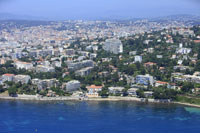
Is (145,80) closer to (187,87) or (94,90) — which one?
(187,87)

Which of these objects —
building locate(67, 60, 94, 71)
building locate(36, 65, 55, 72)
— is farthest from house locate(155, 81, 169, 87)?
building locate(36, 65, 55, 72)

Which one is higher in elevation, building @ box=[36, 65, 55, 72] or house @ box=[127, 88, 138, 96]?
building @ box=[36, 65, 55, 72]

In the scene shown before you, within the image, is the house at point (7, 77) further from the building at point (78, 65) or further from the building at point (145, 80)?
the building at point (145, 80)

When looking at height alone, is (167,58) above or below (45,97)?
above

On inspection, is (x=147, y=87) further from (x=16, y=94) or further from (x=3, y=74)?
(x=3, y=74)

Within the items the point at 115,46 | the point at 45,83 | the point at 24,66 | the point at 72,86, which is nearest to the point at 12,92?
the point at 45,83

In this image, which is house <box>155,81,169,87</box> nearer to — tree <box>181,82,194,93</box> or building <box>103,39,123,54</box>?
tree <box>181,82,194,93</box>

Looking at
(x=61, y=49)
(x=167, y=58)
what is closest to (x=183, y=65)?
(x=167, y=58)
